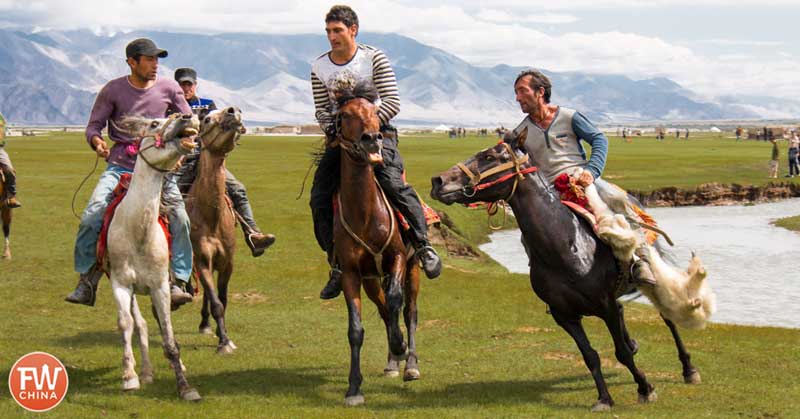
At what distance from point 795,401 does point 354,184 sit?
5.86 metres

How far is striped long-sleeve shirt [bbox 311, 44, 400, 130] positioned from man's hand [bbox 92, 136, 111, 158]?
8.33 feet

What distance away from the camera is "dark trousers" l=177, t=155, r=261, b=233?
14.6 metres

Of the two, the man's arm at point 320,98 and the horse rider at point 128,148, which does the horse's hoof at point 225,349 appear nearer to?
the horse rider at point 128,148

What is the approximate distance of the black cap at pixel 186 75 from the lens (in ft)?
50.4

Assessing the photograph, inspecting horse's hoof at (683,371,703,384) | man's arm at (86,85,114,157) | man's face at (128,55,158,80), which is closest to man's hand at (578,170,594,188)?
horse's hoof at (683,371,703,384)

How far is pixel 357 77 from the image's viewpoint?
37.5 ft

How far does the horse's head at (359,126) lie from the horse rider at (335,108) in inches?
17.0

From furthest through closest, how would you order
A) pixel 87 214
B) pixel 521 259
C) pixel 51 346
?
pixel 521 259, pixel 51 346, pixel 87 214

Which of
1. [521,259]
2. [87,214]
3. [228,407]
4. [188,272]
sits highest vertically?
[87,214]

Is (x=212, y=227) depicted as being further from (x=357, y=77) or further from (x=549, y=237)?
(x=549, y=237)

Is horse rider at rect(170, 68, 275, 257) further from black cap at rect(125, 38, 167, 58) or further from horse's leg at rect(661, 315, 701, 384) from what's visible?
horse's leg at rect(661, 315, 701, 384)

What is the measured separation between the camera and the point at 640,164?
207ft

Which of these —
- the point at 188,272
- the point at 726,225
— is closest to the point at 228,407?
the point at 188,272

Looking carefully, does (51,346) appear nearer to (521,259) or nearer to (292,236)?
(292,236)
